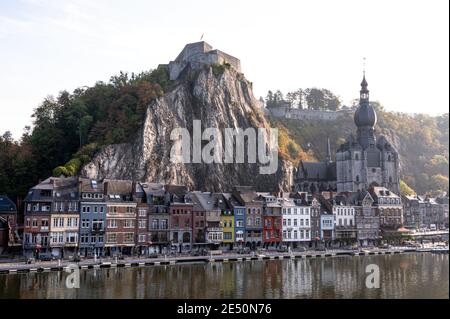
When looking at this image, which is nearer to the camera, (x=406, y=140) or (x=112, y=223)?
(x=112, y=223)

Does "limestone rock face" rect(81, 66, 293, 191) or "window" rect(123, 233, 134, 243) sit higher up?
"limestone rock face" rect(81, 66, 293, 191)

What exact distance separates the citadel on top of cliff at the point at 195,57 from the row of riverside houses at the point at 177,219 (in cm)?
4038

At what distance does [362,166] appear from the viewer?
118500mm

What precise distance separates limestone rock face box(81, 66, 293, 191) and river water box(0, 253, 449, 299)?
106 feet

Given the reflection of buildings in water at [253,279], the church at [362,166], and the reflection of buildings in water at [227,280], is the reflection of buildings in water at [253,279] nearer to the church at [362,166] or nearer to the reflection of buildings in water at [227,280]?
the reflection of buildings in water at [227,280]

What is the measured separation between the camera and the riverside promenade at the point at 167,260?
185 feet

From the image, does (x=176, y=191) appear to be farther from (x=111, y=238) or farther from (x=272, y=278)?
(x=272, y=278)

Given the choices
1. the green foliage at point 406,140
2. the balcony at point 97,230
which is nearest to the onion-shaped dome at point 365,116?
the green foliage at point 406,140

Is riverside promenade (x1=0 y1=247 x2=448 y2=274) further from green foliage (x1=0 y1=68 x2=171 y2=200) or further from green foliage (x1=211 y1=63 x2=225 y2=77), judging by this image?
green foliage (x1=211 y1=63 x2=225 y2=77)

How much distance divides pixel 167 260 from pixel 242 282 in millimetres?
16687

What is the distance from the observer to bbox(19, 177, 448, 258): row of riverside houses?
66688 mm

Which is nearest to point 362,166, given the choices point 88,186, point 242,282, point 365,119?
point 365,119

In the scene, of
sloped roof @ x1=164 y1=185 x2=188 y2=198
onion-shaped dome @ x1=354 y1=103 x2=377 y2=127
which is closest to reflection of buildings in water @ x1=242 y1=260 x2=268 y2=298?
sloped roof @ x1=164 y1=185 x2=188 y2=198
